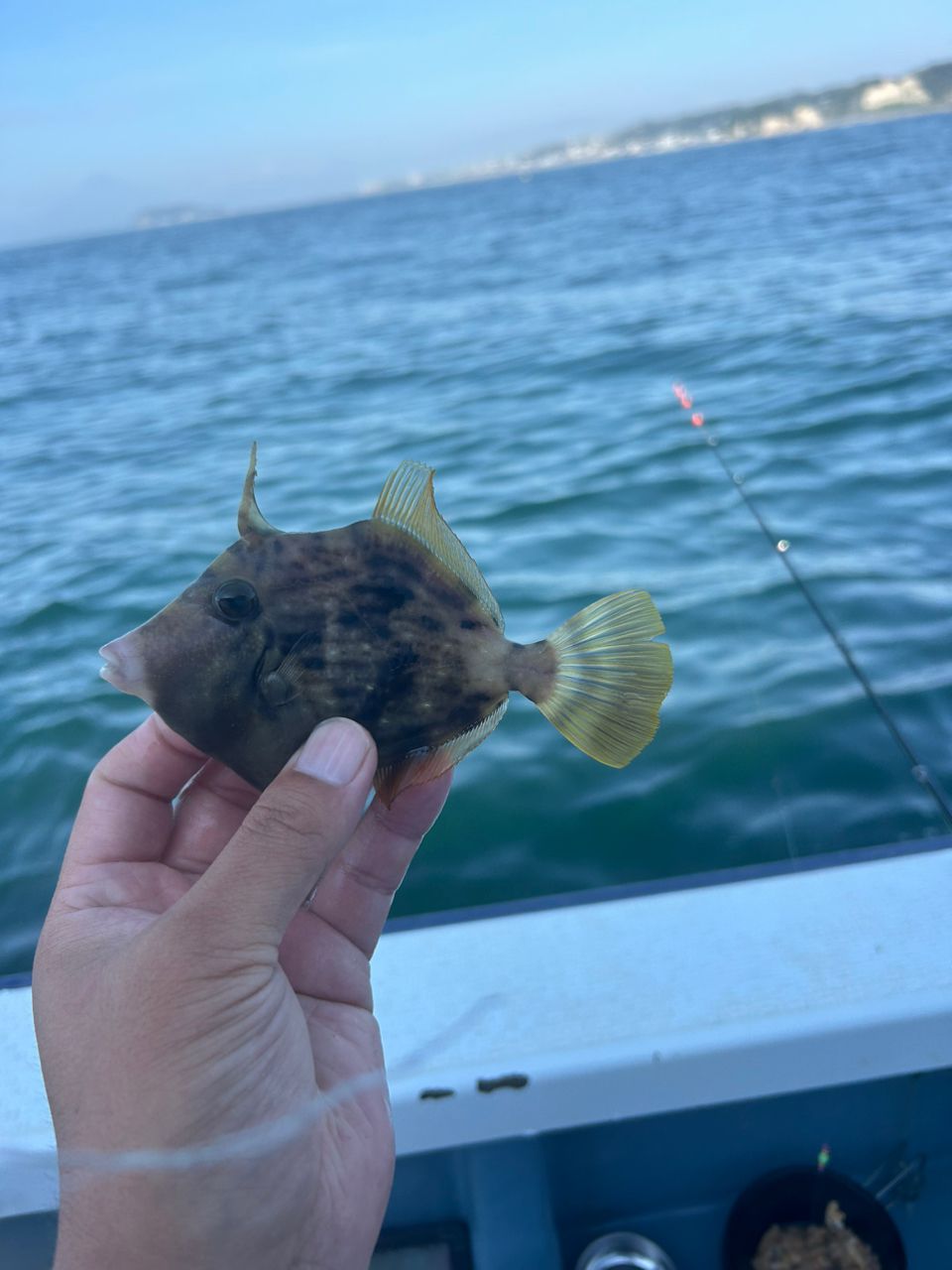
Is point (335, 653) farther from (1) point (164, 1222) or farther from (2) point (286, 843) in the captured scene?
(1) point (164, 1222)

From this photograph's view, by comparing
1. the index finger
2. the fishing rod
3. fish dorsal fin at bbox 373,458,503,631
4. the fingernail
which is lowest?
the fishing rod

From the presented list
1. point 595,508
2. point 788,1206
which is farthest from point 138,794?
point 595,508

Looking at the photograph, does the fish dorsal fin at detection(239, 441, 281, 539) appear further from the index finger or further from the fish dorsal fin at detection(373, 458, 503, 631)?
the index finger

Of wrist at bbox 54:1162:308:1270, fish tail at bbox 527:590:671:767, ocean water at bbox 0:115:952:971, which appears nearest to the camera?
wrist at bbox 54:1162:308:1270

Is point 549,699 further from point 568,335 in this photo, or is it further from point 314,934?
point 568,335

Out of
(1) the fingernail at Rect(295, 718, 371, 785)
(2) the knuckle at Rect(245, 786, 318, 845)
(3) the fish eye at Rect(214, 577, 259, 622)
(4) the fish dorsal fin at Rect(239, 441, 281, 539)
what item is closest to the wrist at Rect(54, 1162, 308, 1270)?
(2) the knuckle at Rect(245, 786, 318, 845)

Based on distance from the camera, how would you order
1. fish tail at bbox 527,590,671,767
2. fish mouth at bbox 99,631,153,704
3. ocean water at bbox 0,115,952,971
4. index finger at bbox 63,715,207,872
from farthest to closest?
ocean water at bbox 0,115,952,971, index finger at bbox 63,715,207,872, fish tail at bbox 527,590,671,767, fish mouth at bbox 99,631,153,704
